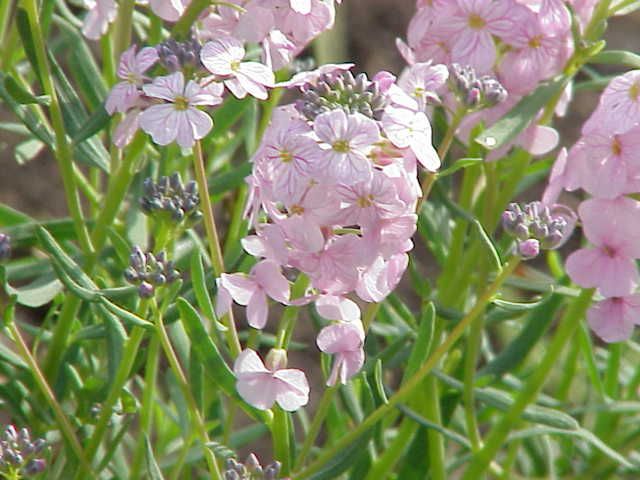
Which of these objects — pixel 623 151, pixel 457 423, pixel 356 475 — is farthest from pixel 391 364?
pixel 623 151

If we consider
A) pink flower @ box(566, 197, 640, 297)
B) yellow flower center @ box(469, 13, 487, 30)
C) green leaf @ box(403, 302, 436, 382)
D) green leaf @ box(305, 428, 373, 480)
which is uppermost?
yellow flower center @ box(469, 13, 487, 30)

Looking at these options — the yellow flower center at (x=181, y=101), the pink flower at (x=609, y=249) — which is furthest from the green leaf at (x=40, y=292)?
the pink flower at (x=609, y=249)

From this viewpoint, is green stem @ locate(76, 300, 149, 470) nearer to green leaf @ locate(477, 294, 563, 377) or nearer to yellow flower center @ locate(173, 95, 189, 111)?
yellow flower center @ locate(173, 95, 189, 111)

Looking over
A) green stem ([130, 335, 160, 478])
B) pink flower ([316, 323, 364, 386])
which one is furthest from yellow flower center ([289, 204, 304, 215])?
green stem ([130, 335, 160, 478])

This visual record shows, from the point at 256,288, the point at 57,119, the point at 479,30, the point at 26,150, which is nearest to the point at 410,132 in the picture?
the point at 256,288

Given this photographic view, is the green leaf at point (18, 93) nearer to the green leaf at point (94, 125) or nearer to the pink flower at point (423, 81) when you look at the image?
the green leaf at point (94, 125)

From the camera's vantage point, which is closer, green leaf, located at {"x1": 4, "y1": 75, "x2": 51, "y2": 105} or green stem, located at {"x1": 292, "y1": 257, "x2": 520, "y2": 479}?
green stem, located at {"x1": 292, "y1": 257, "x2": 520, "y2": 479}

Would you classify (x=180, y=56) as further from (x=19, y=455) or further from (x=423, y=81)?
(x=19, y=455)
